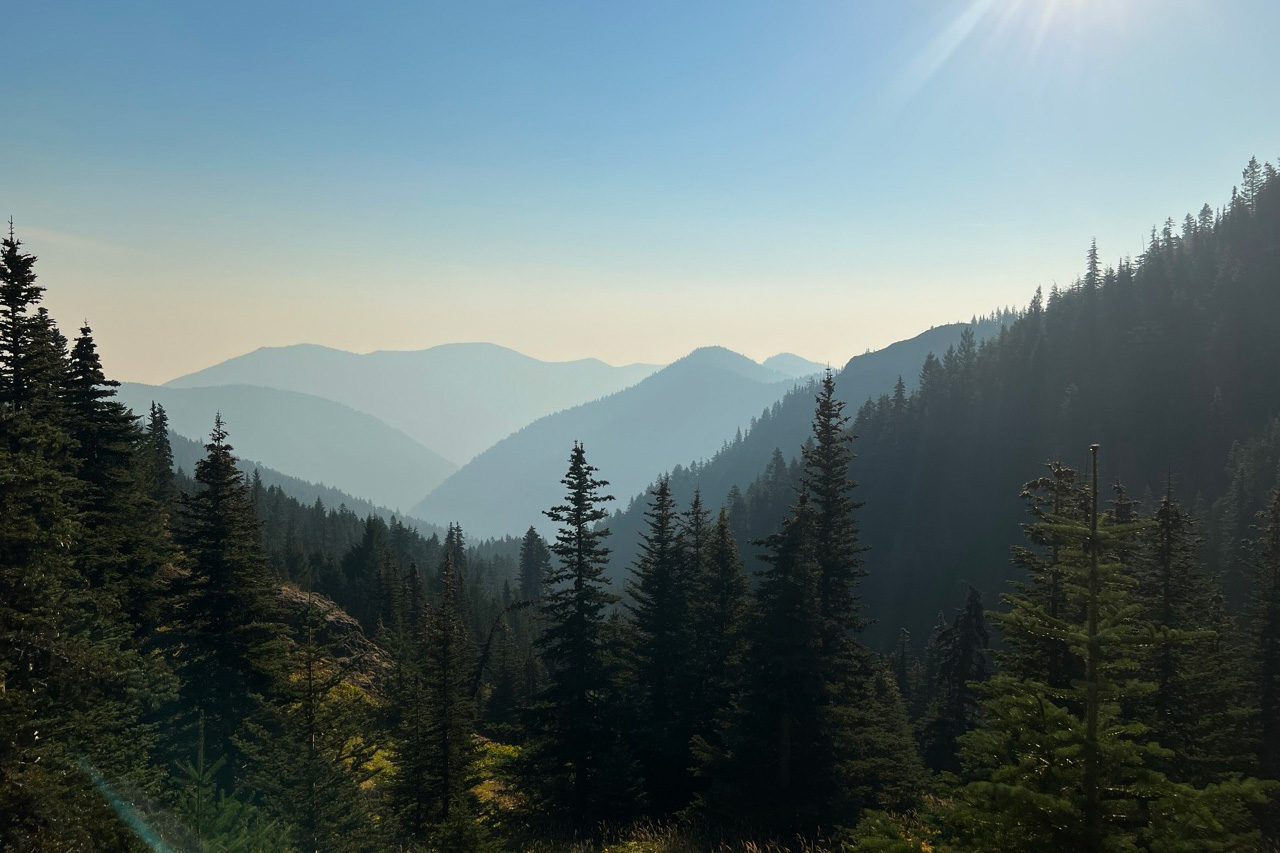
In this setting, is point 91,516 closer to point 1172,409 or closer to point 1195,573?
point 1195,573

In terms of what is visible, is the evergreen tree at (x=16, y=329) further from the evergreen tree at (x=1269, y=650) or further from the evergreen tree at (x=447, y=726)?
the evergreen tree at (x=1269, y=650)

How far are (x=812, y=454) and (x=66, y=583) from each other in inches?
973

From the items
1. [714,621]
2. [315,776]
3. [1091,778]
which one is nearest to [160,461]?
[714,621]

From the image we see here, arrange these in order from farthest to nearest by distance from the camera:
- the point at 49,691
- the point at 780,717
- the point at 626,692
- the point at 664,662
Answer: the point at 664,662
the point at 626,692
the point at 780,717
the point at 49,691

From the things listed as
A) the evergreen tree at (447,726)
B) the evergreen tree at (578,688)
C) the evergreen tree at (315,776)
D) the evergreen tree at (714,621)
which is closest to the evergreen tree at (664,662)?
the evergreen tree at (714,621)

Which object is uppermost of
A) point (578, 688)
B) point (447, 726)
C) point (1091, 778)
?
point (1091, 778)

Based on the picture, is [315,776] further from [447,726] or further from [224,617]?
[224,617]

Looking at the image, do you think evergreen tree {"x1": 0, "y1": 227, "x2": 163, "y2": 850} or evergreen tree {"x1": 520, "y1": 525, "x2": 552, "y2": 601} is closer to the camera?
evergreen tree {"x1": 0, "y1": 227, "x2": 163, "y2": 850}

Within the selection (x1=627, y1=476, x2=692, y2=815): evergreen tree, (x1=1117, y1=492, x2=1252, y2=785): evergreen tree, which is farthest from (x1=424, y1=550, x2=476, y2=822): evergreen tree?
(x1=1117, y1=492, x2=1252, y2=785): evergreen tree

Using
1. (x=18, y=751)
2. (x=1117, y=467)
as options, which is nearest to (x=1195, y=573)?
(x=18, y=751)

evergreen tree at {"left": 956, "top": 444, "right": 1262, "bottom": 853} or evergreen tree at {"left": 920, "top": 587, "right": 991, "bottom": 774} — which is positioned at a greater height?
evergreen tree at {"left": 956, "top": 444, "right": 1262, "bottom": 853}

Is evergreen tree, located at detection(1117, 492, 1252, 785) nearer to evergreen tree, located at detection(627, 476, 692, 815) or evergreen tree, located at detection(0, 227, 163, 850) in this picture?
evergreen tree, located at detection(627, 476, 692, 815)

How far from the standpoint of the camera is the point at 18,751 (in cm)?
1146

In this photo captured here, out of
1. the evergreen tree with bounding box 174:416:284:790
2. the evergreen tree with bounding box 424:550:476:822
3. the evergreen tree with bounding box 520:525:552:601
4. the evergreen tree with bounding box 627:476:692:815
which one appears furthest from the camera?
the evergreen tree with bounding box 520:525:552:601
